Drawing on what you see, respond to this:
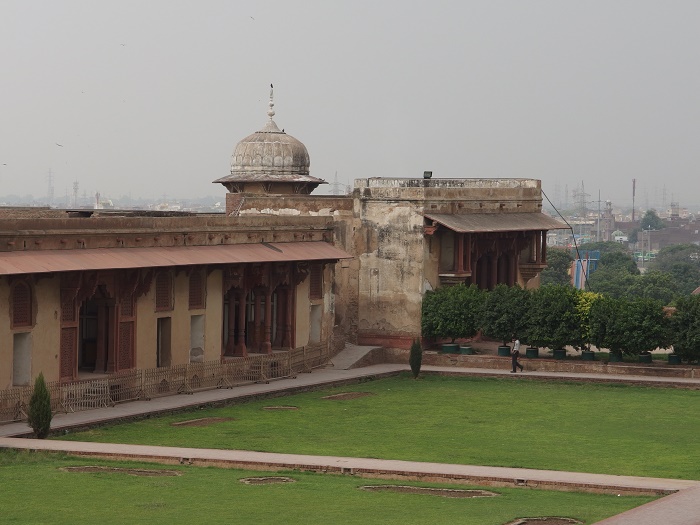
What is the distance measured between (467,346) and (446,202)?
172 inches

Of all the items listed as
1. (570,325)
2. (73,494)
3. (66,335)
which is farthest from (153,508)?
(570,325)

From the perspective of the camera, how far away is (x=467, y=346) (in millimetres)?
41750

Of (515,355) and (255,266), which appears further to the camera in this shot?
(515,355)

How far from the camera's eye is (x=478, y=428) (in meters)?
28.9

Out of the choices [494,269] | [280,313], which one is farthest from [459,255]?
[280,313]

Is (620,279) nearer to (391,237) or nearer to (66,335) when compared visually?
(391,237)

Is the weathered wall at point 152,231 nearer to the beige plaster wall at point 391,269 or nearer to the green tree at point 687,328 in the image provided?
the beige plaster wall at point 391,269

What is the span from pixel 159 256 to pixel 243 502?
46.5 feet

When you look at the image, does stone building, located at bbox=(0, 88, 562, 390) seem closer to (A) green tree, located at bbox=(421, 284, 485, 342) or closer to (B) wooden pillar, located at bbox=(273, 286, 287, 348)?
(B) wooden pillar, located at bbox=(273, 286, 287, 348)

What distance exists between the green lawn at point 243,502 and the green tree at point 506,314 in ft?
60.5

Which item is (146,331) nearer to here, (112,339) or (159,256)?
(112,339)

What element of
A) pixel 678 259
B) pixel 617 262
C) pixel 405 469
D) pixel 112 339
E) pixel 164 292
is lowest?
pixel 405 469

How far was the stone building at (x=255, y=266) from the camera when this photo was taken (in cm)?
3028

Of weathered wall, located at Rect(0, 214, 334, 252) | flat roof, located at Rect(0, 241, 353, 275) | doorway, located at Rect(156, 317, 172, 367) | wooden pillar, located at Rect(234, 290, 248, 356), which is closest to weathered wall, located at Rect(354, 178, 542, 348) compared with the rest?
weathered wall, located at Rect(0, 214, 334, 252)
